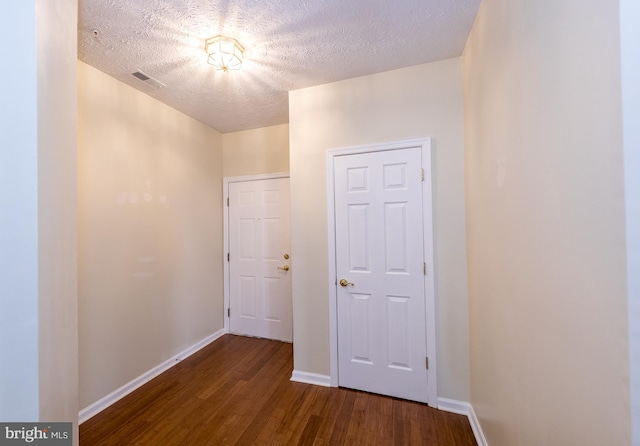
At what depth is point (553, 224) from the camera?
0.79 meters

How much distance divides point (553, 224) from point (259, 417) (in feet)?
7.08

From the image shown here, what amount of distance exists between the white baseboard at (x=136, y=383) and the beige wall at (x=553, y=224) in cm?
274

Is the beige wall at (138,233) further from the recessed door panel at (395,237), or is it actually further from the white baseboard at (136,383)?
the recessed door panel at (395,237)

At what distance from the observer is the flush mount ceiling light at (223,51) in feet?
5.25

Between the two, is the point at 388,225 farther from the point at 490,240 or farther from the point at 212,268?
the point at 212,268

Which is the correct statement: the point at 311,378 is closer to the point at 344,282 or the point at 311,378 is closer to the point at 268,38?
the point at 344,282

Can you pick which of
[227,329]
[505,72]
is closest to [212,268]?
[227,329]

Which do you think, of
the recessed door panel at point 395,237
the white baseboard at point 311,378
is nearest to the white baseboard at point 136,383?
the white baseboard at point 311,378

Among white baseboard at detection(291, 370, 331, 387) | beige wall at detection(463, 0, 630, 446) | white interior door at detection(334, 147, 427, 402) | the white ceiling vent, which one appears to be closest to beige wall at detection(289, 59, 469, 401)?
white baseboard at detection(291, 370, 331, 387)

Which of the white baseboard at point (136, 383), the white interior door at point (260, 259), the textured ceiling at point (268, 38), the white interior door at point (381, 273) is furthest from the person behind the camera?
the white interior door at point (260, 259)

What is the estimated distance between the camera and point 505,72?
111 cm

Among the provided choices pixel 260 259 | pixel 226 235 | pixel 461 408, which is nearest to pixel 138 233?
pixel 226 235

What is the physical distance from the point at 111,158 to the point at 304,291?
202 cm

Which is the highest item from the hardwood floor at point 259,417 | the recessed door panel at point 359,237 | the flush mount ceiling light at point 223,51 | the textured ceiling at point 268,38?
the textured ceiling at point 268,38
